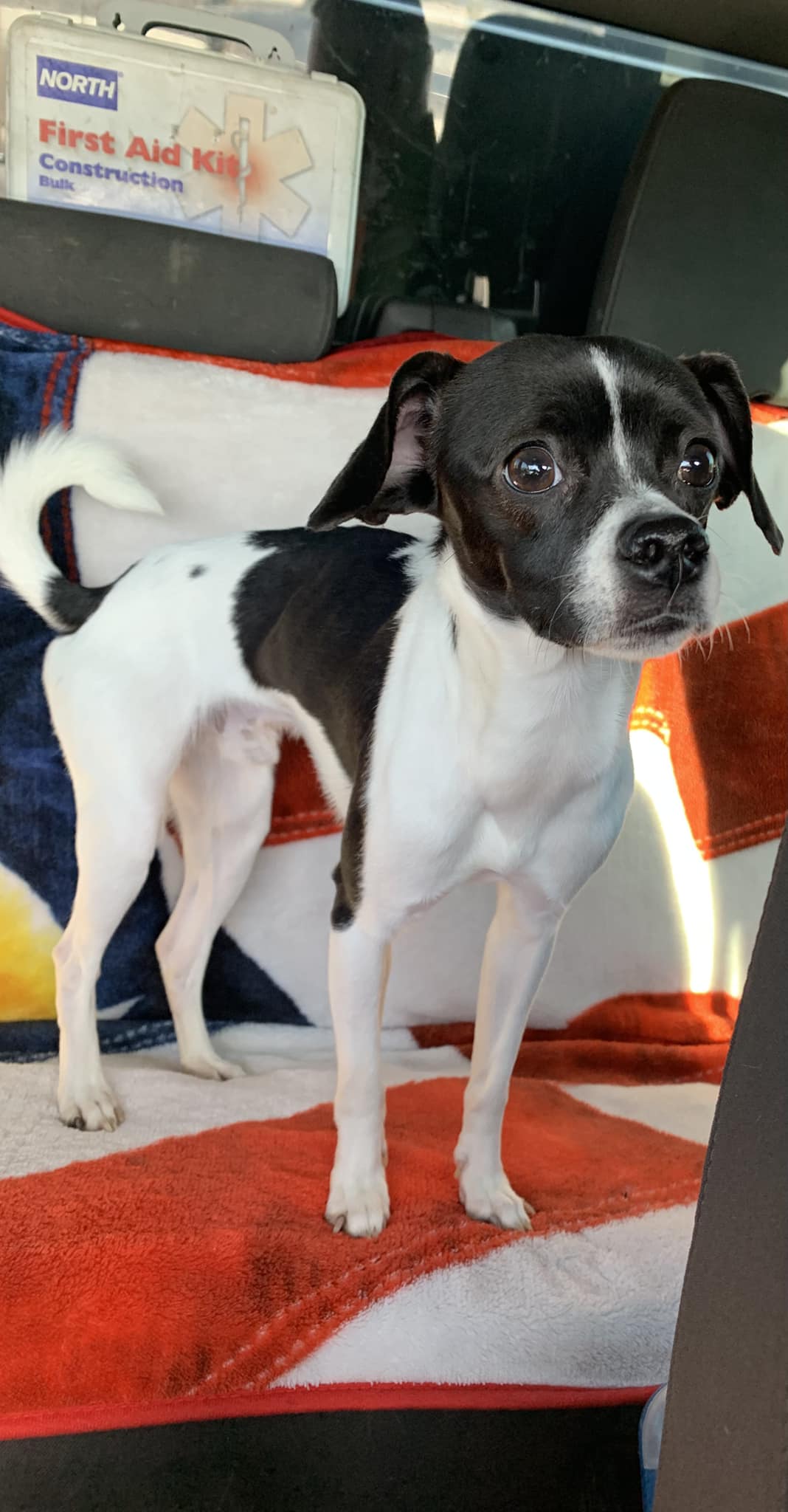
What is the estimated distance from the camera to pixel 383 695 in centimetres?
124

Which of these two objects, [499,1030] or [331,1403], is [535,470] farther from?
[331,1403]

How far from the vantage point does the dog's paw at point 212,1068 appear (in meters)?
1.58

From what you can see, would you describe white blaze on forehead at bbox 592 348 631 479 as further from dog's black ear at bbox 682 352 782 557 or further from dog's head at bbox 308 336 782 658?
dog's black ear at bbox 682 352 782 557

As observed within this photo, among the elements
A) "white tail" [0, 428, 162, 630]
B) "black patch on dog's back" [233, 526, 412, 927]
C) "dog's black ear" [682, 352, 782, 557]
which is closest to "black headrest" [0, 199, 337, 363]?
"white tail" [0, 428, 162, 630]

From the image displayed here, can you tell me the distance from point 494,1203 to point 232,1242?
28cm

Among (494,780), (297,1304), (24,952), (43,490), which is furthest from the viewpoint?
(24,952)

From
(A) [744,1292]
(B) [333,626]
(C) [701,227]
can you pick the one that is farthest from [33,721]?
(A) [744,1292]

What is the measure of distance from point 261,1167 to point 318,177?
1.51 metres

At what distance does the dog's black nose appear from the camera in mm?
877

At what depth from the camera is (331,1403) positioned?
0.92 metres

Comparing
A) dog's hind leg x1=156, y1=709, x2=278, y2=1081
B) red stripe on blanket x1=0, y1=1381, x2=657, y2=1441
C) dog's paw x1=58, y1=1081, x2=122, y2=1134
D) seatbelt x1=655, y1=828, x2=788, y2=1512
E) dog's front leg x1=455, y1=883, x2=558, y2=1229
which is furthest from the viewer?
dog's hind leg x1=156, y1=709, x2=278, y2=1081

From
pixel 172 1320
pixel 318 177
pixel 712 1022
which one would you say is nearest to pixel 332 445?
pixel 318 177

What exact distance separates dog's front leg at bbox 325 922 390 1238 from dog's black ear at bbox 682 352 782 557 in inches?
22.7

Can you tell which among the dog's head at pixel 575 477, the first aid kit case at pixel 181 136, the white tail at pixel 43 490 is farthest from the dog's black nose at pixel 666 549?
the first aid kit case at pixel 181 136
